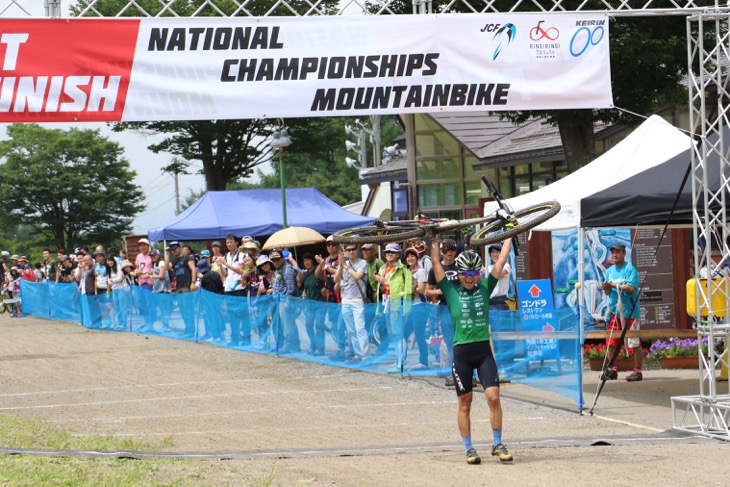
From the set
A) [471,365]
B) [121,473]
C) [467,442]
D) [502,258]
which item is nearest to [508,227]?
[502,258]

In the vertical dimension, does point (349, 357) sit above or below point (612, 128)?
below

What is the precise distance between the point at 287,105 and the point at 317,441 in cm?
335

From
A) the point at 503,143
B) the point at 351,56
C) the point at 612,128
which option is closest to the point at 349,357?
the point at 351,56

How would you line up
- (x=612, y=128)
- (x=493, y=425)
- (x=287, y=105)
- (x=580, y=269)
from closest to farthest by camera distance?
1. (x=493, y=425)
2. (x=287, y=105)
3. (x=580, y=269)
4. (x=612, y=128)

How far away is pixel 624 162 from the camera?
1573 centimetres

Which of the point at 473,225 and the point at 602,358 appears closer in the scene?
the point at 473,225

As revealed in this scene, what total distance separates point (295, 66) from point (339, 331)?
744 cm

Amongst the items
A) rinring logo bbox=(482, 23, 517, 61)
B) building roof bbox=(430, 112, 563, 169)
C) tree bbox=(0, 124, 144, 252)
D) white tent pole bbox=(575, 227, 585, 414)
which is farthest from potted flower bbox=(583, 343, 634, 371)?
tree bbox=(0, 124, 144, 252)

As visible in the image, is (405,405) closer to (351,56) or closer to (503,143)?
(351,56)

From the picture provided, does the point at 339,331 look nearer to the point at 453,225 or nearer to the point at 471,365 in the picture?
the point at 471,365

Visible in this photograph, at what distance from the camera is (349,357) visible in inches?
696

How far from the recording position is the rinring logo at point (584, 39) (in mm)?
11516

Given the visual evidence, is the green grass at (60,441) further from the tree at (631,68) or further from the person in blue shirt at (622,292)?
the tree at (631,68)

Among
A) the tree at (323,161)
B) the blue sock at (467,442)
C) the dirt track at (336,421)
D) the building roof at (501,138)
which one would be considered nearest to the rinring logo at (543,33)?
the dirt track at (336,421)
